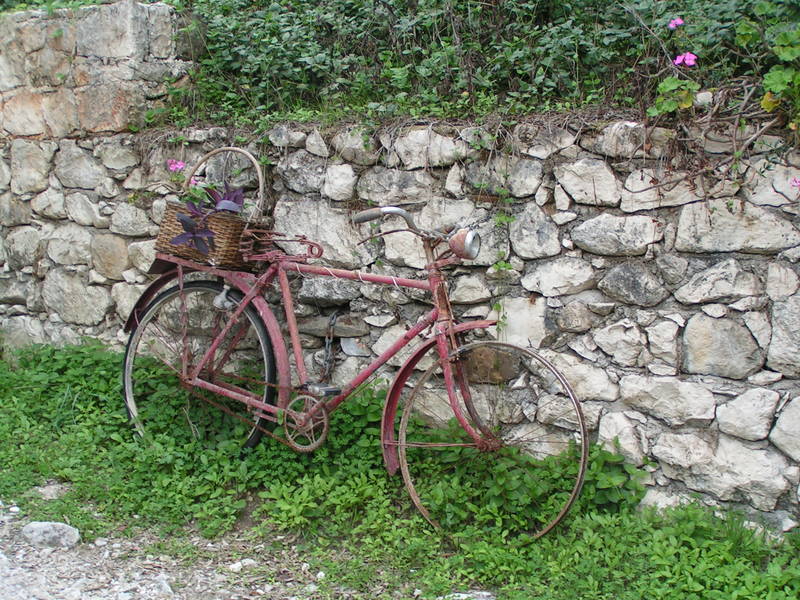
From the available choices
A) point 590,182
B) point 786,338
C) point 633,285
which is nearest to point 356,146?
point 590,182

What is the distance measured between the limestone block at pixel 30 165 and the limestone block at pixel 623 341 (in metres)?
3.55

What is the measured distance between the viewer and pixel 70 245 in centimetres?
482

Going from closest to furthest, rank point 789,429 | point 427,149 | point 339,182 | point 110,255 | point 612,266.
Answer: point 789,429, point 612,266, point 427,149, point 339,182, point 110,255

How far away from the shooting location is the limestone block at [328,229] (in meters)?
3.87

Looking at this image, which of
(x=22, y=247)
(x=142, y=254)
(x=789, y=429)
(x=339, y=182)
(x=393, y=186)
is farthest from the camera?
(x=22, y=247)

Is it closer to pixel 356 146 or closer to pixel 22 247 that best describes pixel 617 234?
pixel 356 146

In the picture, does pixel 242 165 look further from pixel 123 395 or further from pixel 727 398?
pixel 727 398

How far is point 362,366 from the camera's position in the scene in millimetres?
3922

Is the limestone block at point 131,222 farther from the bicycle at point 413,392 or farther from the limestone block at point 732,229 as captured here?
the limestone block at point 732,229

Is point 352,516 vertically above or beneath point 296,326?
beneath

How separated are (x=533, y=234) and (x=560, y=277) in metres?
0.23

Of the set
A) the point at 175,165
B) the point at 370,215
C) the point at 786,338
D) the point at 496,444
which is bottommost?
the point at 496,444

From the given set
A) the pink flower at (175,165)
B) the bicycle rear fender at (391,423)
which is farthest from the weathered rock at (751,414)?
the pink flower at (175,165)

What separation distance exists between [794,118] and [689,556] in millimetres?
1682
